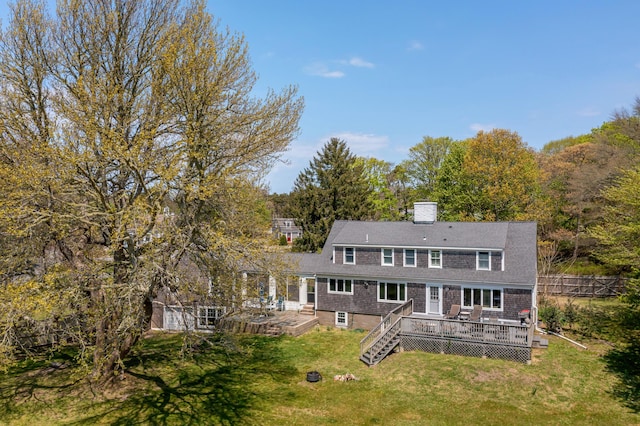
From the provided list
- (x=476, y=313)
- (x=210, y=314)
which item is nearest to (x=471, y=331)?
(x=476, y=313)

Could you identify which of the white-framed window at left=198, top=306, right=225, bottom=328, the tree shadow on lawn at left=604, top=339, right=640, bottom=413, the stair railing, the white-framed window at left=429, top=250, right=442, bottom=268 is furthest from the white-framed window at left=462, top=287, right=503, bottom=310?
the white-framed window at left=198, top=306, right=225, bottom=328

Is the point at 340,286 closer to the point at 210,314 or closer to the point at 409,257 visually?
the point at 409,257

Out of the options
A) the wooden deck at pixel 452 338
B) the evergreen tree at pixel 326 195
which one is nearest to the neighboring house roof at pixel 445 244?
the wooden deck at pixel 452 338

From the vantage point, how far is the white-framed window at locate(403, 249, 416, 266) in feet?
83.8

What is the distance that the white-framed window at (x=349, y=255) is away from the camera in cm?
2708

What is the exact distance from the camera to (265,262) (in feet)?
55.7

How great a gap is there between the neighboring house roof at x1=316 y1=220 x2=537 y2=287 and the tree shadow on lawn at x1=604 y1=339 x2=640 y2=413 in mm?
4639

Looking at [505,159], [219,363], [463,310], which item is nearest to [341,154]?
[505,159]

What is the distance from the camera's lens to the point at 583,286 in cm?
3288

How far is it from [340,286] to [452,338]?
8.17 metres

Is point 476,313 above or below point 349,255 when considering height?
below

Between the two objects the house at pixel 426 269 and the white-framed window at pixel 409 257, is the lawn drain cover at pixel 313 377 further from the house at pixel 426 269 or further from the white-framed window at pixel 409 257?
the white-framed window at pixel 409 257

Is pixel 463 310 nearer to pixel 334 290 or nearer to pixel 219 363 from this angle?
pixel 334 290

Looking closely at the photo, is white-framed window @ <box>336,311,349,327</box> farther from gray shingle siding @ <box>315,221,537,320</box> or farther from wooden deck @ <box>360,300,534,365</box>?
wooden deck @ <box>360,300,534,365</box>
